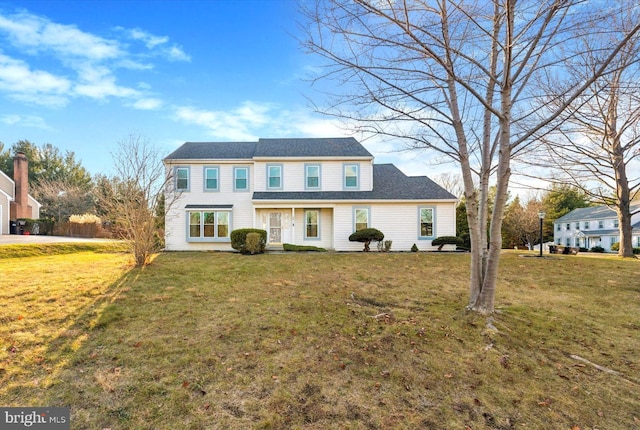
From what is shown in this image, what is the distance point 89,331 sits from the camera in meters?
4.65

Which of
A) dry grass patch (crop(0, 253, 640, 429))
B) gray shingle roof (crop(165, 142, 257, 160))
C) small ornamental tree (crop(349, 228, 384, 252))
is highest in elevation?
gray shingle roof (crop(165, 142, 257, 160))

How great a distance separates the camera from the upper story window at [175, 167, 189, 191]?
53.6 feet

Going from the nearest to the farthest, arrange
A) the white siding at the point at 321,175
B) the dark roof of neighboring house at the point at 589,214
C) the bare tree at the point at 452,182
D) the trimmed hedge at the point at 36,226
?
1. the white siding at the point at 321,175
2. the trimmed hedge at the point at 36,226
3. the bare tree at the point at 452,182
4. the dark roof of neighboring house at the point at 589,214

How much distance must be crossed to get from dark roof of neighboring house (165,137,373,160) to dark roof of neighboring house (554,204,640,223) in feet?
133

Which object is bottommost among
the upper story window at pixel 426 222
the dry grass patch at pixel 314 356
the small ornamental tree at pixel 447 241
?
the dry grass patch at pixel 314 356

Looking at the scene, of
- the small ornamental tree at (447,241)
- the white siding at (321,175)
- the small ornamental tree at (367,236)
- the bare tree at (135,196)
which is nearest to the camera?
the bare tree at (135,196)

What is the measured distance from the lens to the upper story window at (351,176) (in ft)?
54.9

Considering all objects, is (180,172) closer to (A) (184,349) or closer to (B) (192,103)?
(B) (192,103)

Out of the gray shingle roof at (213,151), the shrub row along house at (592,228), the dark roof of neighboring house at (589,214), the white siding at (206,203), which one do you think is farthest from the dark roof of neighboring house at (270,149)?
the dark roof of neighboring house at (589,214)

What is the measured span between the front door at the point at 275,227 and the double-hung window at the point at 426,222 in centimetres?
788

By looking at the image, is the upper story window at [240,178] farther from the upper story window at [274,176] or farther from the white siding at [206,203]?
the upper story window at [274,176]

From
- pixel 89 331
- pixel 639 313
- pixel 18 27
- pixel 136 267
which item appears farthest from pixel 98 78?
pixel 639 313

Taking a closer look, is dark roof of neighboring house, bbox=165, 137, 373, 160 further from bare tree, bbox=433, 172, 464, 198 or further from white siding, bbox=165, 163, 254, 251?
bare tree, bbox=433, 172, 464, 198

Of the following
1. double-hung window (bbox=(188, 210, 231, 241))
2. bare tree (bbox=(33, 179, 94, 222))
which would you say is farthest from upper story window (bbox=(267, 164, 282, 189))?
bare tree (bbox=(33, 179, 94, 222))
